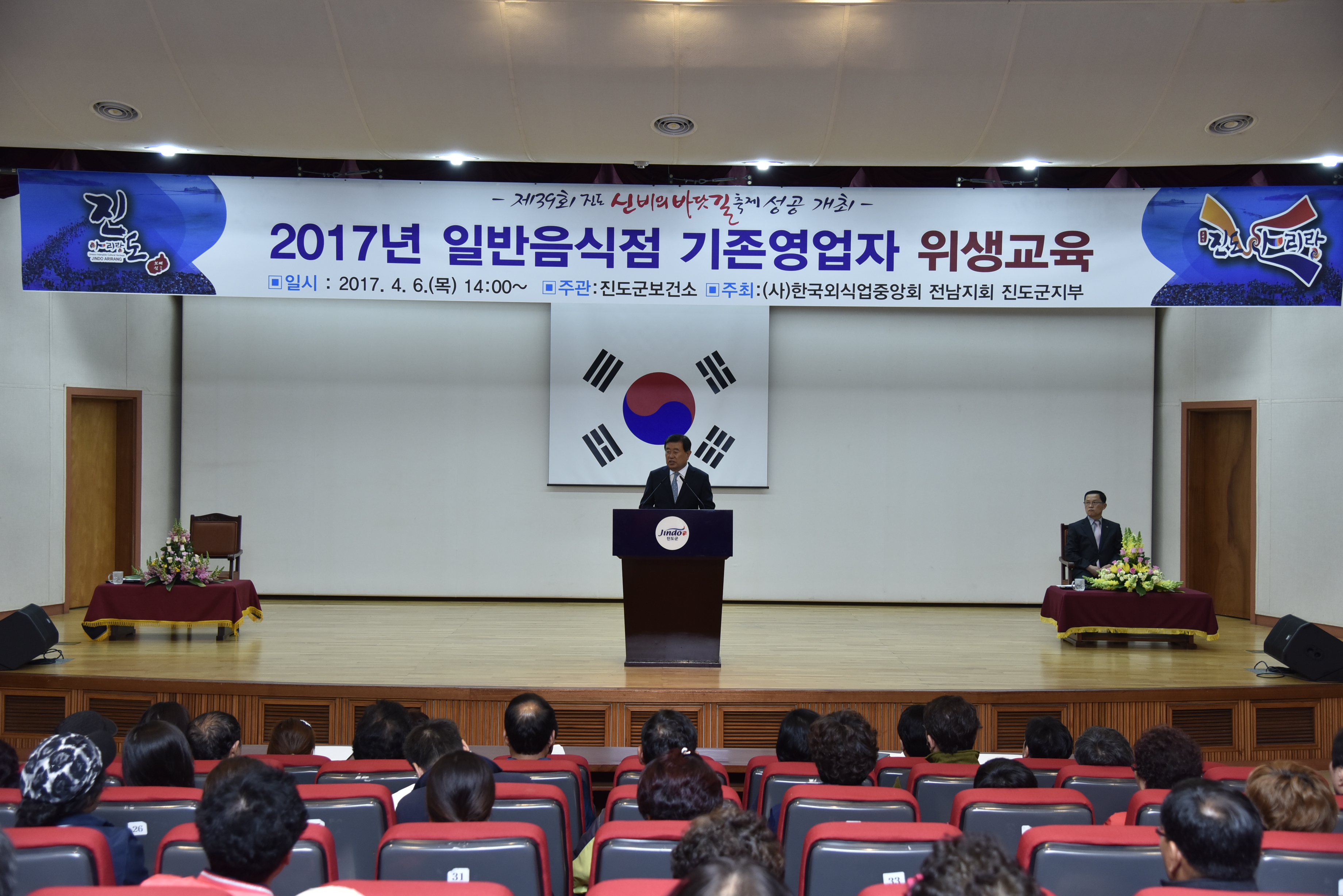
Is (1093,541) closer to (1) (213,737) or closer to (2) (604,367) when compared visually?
(2) (604,367)

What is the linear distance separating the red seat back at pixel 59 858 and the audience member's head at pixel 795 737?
7.04ft

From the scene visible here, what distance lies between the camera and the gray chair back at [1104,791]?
2.88 m

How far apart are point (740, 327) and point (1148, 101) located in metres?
4.82

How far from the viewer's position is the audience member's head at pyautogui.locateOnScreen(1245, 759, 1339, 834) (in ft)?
7.19

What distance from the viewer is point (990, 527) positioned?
9086mm

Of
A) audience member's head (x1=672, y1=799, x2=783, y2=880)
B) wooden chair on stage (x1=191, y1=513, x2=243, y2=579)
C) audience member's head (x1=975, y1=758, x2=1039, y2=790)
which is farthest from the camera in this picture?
wooden chair on stage (x1=191, y1=513, x2=243, y2=579)

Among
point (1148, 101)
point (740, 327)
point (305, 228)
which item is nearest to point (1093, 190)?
point (1148, 101)

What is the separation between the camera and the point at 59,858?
1774 mm

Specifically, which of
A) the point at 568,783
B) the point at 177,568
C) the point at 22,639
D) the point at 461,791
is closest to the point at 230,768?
the point at 461,791

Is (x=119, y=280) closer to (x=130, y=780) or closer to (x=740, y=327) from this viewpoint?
(x=130, y=780)

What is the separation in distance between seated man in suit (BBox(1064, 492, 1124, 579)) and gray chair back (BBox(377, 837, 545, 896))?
6.36 metres

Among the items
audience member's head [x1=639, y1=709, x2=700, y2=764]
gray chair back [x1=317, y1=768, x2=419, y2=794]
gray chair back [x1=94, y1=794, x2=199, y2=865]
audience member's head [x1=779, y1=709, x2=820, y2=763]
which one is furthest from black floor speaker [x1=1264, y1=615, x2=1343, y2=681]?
gray chair back [x1=94, y1=794, x2=199, y2=865]

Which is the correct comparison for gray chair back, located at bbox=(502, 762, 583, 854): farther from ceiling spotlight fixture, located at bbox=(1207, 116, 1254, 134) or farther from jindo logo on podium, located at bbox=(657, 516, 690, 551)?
ceiling spotlight fixture, located at bbox=(1207, 116, 1254, 134)

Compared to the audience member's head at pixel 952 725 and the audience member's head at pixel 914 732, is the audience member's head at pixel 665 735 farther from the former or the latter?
the audience member's head at pixel 914 732
